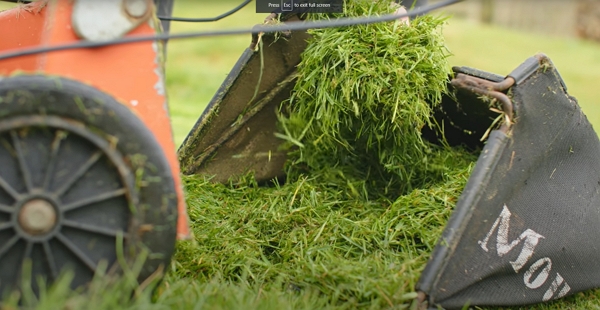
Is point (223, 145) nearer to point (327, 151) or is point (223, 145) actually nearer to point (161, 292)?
point (327, 151)

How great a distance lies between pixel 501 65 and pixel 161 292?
7800 millimetres

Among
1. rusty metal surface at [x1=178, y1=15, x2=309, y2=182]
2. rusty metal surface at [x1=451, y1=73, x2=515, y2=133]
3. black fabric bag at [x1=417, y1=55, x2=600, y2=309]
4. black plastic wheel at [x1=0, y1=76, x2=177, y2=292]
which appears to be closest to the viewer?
black plastic wheel at [x1=0, y1=76, x2=177, y2=292]

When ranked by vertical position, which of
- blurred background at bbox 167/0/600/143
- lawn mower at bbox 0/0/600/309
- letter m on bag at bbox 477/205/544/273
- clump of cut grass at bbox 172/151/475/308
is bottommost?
blurred background at bbox 167/0/600/143

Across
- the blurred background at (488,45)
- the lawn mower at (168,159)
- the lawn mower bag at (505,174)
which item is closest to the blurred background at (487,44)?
the blurred background at (488,45)

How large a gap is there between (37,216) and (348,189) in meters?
1.24

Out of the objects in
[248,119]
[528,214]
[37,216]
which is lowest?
[528,214]

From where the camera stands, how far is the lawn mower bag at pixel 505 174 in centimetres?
185

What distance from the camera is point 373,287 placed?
5.98ft

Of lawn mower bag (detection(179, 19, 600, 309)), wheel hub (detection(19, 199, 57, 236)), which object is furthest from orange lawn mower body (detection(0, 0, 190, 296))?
lawn mower bag (detection(179, 19, 600, 309))

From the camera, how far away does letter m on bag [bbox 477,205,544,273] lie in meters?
1.91

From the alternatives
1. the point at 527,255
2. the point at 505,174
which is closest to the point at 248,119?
the point at 505,174

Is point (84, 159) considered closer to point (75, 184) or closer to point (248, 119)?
point (75, 184)

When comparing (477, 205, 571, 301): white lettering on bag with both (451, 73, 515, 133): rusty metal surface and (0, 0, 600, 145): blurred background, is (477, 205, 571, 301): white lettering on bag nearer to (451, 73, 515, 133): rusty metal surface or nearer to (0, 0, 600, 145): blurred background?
(451, 73, 515, 133): rusty metal surface

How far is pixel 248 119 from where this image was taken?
251cm
